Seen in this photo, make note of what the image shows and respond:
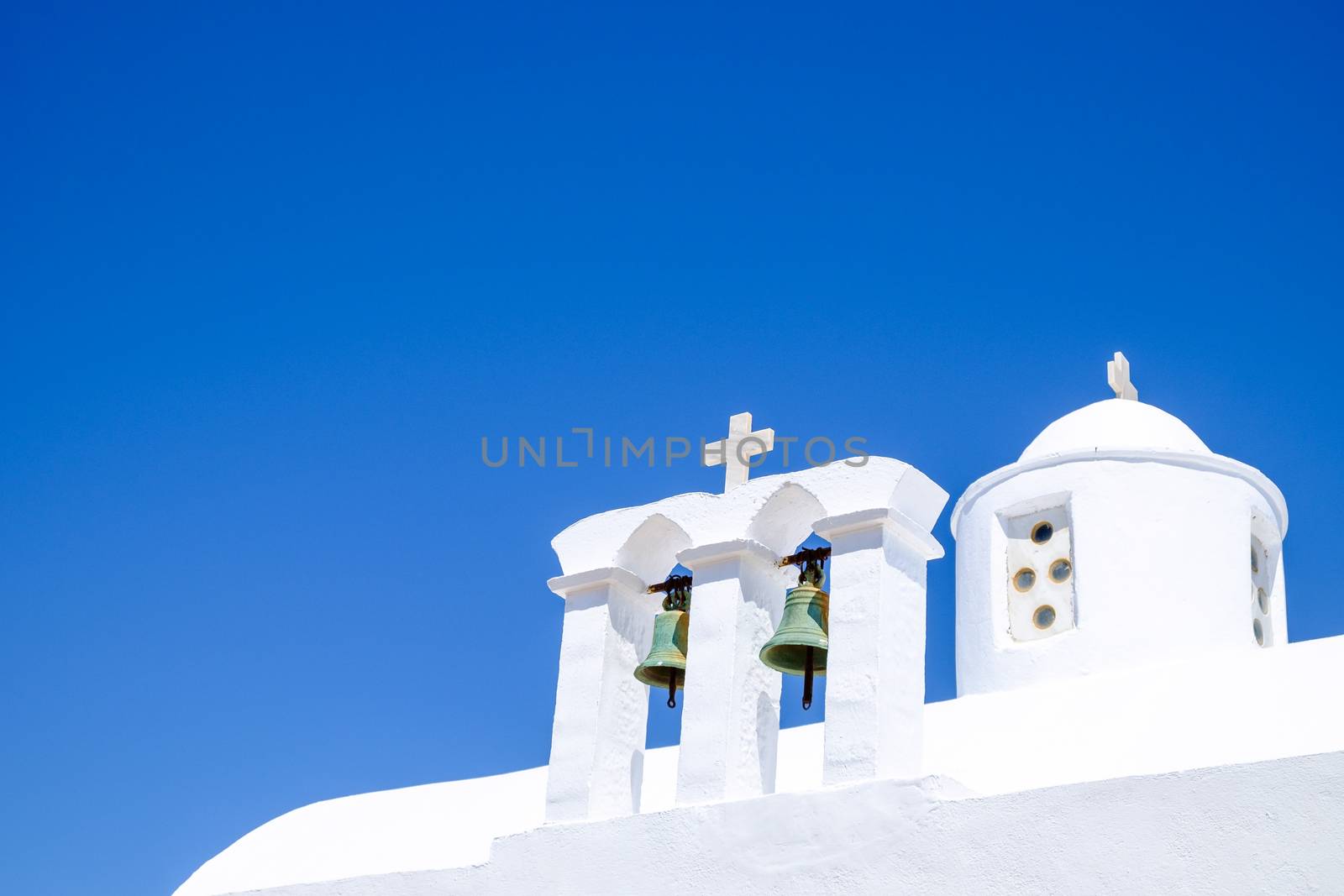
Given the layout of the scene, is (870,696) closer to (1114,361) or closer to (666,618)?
(666,618)

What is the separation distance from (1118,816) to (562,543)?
8.28ft

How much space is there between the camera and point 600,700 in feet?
19.3

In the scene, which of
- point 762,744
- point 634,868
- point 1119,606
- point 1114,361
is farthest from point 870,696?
point 1114,361

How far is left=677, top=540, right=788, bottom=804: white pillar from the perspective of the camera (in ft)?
17.9

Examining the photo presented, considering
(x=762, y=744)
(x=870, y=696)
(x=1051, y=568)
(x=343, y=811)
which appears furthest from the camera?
(x=1051, y=568)

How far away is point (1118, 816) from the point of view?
4.42 meters

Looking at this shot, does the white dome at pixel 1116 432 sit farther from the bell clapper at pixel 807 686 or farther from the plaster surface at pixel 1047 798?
the bell clapper at pixel 807 686

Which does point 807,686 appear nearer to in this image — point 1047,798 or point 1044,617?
point 1047,798

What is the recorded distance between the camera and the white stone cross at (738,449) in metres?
5.96

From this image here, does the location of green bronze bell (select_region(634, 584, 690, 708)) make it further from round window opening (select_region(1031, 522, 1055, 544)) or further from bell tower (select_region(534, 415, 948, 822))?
round window opening (select_region(1031, 522, 1055, 544))

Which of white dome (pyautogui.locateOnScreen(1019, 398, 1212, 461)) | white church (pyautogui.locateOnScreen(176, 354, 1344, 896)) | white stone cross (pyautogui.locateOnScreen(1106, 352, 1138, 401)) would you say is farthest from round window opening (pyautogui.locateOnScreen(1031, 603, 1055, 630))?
white stone cross (pyautogui.locateOnScreen(1106, 352, 1138, 401))

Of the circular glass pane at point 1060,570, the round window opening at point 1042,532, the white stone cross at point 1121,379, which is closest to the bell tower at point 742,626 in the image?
the circular glass pane at point 1060,570

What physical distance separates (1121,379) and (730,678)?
4833mm

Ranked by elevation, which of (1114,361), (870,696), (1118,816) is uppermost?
(1114,361)
